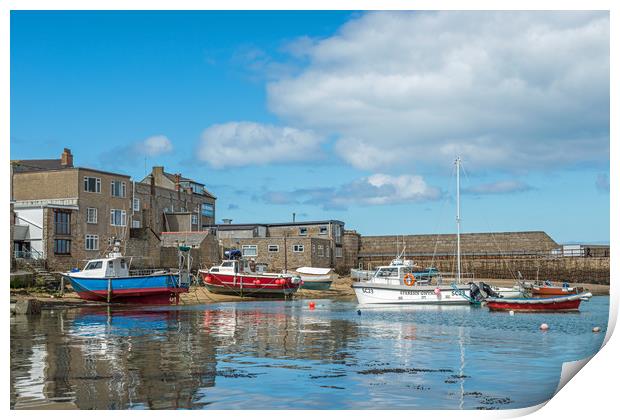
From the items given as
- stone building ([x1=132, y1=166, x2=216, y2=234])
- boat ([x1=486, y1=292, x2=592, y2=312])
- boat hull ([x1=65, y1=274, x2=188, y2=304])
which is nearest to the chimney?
stone building ([x1=132, y1=166, x2=216, y2=234])

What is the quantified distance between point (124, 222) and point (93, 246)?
4.98m

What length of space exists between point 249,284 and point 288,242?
18.7 meters

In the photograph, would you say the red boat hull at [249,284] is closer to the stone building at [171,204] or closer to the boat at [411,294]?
the boat at [411,294]

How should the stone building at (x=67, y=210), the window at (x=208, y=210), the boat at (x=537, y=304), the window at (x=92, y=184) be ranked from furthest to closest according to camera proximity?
the window at (x=208, y=210) < the window at (x=92, y=184) < the stone building at (x=67, y=210) < the boat at (x=537, y=304)

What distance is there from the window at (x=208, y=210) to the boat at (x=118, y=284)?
3307 centimetres

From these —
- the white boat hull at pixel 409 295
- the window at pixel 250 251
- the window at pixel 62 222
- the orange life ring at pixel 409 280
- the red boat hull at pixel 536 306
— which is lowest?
the red boat hull at pixel 536 306

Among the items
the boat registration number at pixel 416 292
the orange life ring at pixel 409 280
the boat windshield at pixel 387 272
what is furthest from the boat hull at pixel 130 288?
the orange life ring at pixel 409 280

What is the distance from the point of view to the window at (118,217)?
A: 55.5 metres

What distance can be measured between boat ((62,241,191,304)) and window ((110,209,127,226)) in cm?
1301

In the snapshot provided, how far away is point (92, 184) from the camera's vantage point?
5328cm

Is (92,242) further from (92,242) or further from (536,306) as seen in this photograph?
(536,306)

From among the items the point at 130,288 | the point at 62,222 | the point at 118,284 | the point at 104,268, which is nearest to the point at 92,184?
the point at 62,222

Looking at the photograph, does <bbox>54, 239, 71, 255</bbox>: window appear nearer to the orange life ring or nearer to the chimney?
the chimney
